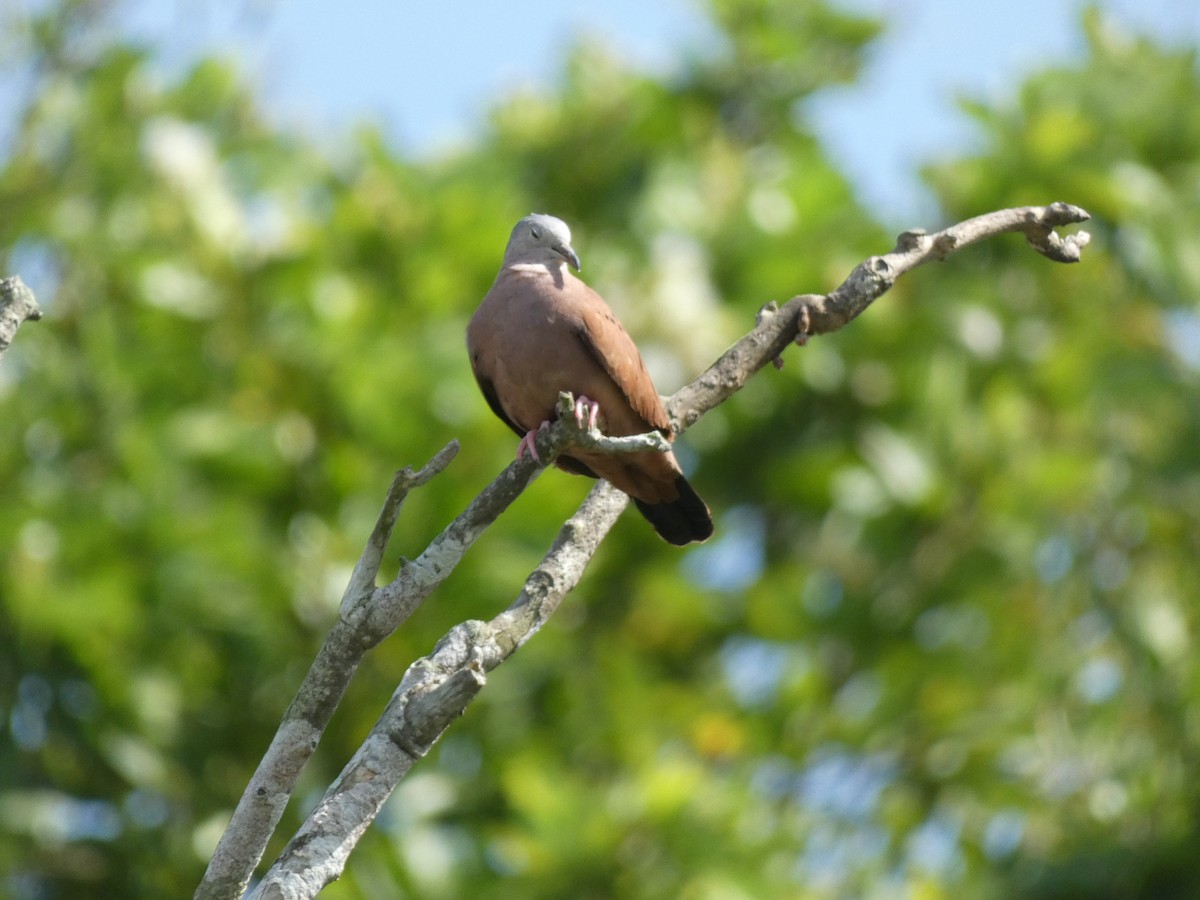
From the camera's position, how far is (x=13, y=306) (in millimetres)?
2541

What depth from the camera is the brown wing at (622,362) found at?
154 inches

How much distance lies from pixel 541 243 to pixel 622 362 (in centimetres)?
80

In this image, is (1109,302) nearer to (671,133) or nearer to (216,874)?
(671,133)

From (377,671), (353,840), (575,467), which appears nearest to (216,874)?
(353,840)

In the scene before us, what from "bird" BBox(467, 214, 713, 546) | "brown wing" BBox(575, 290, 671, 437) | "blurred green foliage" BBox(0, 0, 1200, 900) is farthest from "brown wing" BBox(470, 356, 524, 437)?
"blurred green foliage" BBox(0, 0, 1200, 900)

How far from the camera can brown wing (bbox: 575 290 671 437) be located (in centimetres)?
391

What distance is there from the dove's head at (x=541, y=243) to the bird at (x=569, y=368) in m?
0.20

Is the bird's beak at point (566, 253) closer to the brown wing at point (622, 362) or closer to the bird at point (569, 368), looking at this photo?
the bird at point (569, 368)

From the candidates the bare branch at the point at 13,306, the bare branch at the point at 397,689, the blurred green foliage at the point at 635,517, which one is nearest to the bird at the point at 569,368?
the bare branch at the point at 397,689

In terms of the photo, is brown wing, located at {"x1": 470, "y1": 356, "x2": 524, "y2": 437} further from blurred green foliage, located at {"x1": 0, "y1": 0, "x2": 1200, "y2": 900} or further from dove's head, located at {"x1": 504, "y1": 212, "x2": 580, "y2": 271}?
blurred green foliage, located at {"x1": 0, "y1": 0, "x2": 1200, "y2": 900}

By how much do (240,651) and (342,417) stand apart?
1291mm

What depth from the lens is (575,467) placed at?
4.21 meters

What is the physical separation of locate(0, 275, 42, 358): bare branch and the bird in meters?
1.43

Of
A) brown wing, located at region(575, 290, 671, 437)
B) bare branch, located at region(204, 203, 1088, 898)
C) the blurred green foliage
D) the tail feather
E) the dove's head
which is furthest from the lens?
the blurred green foliage
